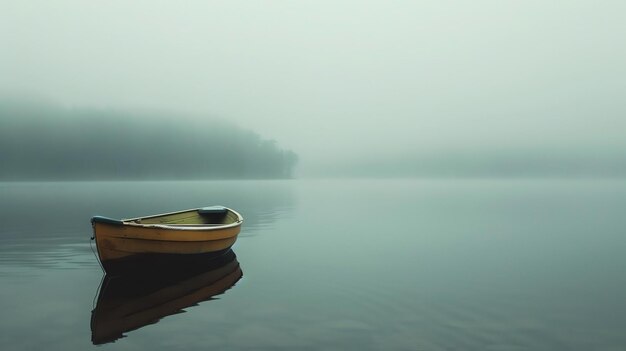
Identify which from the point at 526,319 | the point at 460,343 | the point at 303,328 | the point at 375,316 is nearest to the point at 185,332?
the point at 303,328

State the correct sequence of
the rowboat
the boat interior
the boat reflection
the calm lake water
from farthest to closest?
the boat interior
the rowboat
the boat reflection
the calm lake water

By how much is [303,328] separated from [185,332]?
3567mm

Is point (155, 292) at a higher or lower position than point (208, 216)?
lower

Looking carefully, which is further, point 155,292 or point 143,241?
point 143,241

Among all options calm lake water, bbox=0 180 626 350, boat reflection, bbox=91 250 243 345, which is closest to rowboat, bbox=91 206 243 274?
boat reflection, bbox=91 250 243 345

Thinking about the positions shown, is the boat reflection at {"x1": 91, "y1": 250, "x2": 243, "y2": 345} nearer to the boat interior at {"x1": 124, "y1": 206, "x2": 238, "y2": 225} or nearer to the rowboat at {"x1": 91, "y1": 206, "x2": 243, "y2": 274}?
the rowboat at {"x1": 91, "y1": 206, "x2": 243, "y2": 274}

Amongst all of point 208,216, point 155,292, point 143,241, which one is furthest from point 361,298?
point 208,216

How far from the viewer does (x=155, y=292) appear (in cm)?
1479

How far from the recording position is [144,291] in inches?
587

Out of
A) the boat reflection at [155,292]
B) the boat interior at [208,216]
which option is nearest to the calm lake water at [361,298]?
the boat reflection at [155,292]

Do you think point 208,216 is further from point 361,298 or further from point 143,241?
point 361,298

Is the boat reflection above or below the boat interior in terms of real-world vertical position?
below

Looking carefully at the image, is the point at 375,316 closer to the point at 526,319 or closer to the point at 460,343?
the point at 460,343

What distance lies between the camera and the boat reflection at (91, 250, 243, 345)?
1178cm
